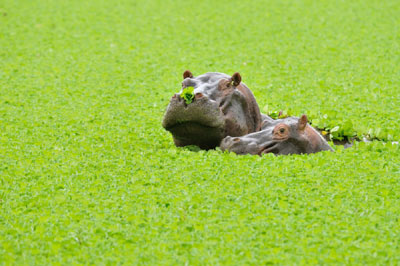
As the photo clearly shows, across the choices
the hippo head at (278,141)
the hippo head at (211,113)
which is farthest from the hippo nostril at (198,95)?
the hippo head at (278,141)

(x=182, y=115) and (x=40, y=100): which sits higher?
(x=182, y=115)

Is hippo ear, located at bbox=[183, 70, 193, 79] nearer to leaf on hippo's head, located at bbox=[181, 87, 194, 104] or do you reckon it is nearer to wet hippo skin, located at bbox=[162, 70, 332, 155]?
wet hippo skin, located at bbox=[162, 70, 332, 155]

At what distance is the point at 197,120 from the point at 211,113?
0.16 metres

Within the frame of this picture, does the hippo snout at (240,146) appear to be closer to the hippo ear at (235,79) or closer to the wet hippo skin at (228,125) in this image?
the wet hippo skin at (228,125)

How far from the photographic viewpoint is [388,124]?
8.89 meters

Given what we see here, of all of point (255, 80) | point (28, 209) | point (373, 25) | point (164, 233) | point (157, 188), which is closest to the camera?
point (164, 233)

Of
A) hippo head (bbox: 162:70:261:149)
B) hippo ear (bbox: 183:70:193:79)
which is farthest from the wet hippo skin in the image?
hippo ear (bbox: 183:70:193:79)

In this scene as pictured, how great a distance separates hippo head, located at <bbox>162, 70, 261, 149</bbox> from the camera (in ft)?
23.0

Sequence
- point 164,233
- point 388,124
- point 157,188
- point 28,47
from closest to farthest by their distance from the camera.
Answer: point 164,233 → point 157,188 → point 388,124 → point 28,47

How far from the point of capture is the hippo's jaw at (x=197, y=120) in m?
6.99

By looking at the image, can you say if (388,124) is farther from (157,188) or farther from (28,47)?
(28,47)

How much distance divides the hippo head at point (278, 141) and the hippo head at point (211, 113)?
17cm

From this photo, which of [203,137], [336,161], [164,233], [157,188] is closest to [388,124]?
[336,161]

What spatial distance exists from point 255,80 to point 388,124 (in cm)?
342
